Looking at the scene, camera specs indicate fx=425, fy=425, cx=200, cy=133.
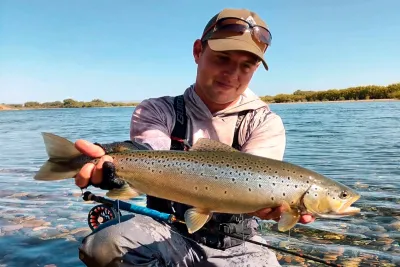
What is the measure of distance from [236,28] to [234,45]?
0.79 ft

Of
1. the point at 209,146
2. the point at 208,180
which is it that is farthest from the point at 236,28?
the point at 208,180

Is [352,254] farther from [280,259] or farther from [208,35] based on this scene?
[208,35]

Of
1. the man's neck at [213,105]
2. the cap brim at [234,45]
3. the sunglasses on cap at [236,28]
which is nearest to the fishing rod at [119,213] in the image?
the man's neck at [213,105]

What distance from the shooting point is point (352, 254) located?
14.7ft

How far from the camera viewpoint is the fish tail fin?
8.73 feet

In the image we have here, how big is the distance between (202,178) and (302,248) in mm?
2427

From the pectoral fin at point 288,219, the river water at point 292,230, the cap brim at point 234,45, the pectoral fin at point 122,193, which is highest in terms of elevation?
the cap brim at point 234,45

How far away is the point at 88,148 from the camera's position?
2625mm

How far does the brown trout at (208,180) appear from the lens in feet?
8.87

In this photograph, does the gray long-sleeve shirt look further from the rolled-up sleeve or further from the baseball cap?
Answer: the baseball cap

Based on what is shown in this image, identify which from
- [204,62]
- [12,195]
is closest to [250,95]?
[204,62]

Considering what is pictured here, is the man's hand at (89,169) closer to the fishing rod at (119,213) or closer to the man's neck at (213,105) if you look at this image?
the fishing rod at (119,213)

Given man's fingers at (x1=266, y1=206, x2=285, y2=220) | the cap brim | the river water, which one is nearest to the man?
the cap brim

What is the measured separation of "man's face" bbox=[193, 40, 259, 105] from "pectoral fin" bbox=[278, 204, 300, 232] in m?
1.19
